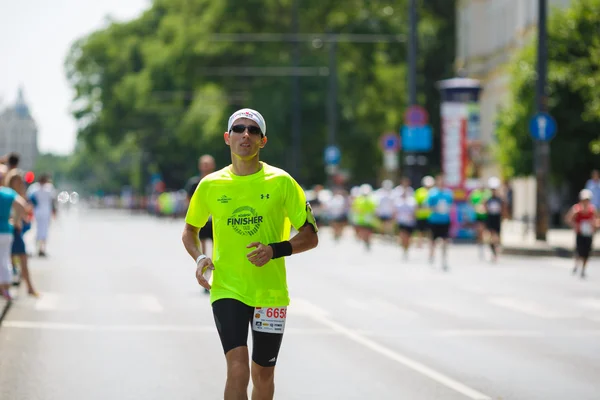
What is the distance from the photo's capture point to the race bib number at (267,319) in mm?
7133

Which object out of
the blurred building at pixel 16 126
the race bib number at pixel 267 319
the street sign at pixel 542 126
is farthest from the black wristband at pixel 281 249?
the blurred building at pixel 16 126

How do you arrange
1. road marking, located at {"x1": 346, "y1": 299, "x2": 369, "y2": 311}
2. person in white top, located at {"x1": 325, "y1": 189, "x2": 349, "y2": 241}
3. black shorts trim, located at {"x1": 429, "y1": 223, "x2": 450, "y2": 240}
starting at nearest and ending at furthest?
1. road marking, located at {"x1": 346, "y1": 299, "x2": 369, "y2": 311}
2. black shorts trim, located at {"x1": 429, "y1": 223, "x2": 450, "y2": 240}
3. person in white top, located at {"x1": 325, "y1": 189, "x2": 349, "y2": 241}

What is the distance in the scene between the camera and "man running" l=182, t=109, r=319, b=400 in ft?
23.3

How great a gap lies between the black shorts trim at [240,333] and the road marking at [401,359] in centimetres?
322

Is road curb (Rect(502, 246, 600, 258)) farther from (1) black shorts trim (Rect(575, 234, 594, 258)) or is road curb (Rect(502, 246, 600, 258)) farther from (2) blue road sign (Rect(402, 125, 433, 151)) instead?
(2) blue road sign (Rect(402, 125, 433, 151))

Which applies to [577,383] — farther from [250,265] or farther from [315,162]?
[315,162]

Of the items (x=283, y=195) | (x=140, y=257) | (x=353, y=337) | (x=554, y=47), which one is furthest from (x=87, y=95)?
(x=283, y=195)

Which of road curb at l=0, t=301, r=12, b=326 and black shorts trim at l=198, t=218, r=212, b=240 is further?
black shorts trim at l=198, t=218, r=212, b=240

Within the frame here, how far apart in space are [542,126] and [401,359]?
20.3 m

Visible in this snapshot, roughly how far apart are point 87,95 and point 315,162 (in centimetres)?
3975

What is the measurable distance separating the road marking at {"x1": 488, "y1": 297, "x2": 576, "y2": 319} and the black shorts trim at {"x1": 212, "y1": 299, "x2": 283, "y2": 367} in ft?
33.4

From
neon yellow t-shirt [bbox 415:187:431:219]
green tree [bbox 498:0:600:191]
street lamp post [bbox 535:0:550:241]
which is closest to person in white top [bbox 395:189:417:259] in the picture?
street lamp post [bbox 535:0:550:241]

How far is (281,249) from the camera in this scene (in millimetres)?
7070

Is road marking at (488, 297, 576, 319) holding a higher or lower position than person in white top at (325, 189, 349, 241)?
higher
